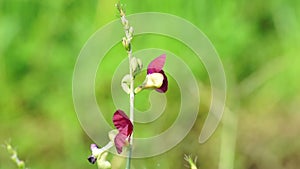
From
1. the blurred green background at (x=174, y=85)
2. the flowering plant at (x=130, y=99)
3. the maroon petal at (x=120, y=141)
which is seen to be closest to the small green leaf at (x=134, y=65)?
the flowering plant at (x=130, y=99)

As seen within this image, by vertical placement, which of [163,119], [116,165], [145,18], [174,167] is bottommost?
[116,165]

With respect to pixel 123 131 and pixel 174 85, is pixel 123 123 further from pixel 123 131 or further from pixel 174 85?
pixel 174 85

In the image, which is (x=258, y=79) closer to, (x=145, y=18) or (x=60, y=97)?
(x=145, y=18)

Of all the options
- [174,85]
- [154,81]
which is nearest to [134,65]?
[154,81]

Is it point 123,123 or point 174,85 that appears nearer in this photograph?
point 123,123

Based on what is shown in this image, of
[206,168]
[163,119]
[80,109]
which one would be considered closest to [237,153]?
[206,168]

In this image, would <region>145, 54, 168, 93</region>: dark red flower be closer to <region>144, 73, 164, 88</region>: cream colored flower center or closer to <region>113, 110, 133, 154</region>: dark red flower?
<region>144, 73, 164, 88</region>: cream colored flower center
